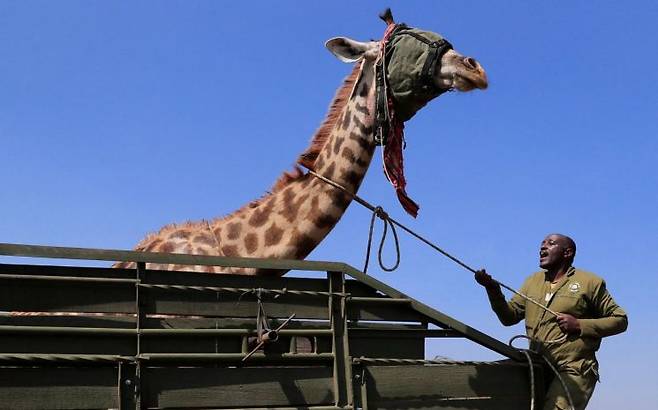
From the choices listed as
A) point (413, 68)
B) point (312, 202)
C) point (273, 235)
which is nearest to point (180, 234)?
point (273, 235)

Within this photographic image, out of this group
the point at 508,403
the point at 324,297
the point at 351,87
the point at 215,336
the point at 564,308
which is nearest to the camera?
the point at 215,336

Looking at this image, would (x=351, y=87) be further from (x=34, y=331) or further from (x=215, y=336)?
(x=34, y=331)

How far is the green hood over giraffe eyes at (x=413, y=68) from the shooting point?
746 centimetres

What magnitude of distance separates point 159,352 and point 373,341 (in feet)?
4.55

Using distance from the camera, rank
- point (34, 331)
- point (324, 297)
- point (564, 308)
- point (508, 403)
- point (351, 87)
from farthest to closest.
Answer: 1. point (351, 87)
2. point (564, 308)
3. point (508, 403)
4. point (324, 297)
5. point (34, 331)

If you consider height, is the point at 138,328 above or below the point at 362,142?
below

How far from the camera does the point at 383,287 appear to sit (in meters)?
5.64

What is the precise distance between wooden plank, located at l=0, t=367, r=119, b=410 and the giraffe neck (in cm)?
277

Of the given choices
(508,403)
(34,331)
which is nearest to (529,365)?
(508,403)

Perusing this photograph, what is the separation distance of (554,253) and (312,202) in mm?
2056

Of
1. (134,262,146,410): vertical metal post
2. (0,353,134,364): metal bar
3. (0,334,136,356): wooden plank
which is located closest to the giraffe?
(134,262,146,410): vertical metal post

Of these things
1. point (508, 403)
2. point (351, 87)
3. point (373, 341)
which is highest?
point (351, 87)

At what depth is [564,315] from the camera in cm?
634

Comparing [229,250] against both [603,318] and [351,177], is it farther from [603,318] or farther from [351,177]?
[603,318]
